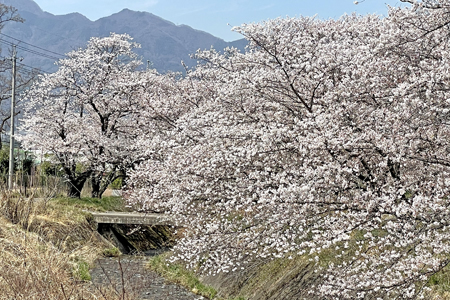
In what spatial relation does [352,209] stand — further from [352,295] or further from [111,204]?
[111,204]

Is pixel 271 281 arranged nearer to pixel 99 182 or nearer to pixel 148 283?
pixel 148 283

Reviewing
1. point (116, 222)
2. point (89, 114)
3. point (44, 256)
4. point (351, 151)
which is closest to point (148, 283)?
point (44, 256)

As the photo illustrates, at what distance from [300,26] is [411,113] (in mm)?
8711

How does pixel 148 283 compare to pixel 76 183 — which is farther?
pixel 76 183

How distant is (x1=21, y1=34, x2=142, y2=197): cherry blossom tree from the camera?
18300 millimetres

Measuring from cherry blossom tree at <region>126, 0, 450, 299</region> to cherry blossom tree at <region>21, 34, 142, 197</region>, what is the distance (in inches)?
454

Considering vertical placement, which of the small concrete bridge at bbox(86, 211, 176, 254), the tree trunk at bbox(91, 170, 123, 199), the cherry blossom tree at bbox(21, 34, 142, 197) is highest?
the cherry blossom tree at bbox(21, 34, 142, 197)

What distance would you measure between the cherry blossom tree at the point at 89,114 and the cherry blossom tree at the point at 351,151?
11531 millimetres

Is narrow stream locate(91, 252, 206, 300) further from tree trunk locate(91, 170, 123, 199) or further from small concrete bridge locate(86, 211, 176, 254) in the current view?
tree trunk locate(91, 170, 123, 199)

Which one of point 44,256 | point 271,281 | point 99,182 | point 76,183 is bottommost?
point 99,182

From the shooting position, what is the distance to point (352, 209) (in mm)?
4828

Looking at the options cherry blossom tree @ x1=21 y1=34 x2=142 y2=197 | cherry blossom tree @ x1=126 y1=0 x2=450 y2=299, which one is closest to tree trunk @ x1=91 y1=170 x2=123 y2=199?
cherry blossom tree @ x1=21 y1=34 x2=142 y2=197

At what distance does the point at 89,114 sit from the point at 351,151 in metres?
16.6

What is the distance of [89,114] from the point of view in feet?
65.7
